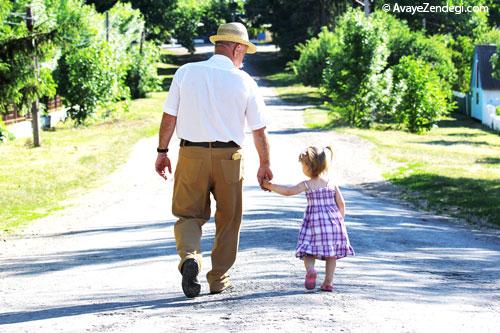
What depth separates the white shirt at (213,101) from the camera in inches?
284

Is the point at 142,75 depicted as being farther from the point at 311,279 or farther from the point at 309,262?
the point at 311,279

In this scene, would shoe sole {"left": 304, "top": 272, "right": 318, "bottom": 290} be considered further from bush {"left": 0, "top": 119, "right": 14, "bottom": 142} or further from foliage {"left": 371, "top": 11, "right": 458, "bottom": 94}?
foliage {"left": 371, "top": 11, "right": 458, "bottom": 94}

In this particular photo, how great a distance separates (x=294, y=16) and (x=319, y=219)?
7597 cm

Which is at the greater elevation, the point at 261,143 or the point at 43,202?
the point at 261,143

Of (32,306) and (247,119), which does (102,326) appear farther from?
(247,119)

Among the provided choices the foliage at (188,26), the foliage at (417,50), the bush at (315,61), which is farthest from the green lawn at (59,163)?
the foliage at (188,26)

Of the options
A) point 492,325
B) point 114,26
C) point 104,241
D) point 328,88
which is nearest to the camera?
point 492,325

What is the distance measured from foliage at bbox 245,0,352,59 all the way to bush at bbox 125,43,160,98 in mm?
25356

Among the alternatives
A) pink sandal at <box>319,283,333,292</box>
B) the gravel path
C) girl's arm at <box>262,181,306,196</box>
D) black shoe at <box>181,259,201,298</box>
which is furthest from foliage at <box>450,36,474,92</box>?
black shoe at <box>181,259,201,298</box>

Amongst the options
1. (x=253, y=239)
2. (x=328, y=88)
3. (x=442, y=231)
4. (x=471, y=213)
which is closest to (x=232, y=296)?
(x=253, y=239)

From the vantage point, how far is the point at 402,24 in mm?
55375

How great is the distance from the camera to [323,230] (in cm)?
724

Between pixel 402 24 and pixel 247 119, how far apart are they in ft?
162

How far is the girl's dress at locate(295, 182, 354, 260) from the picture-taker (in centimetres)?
722
